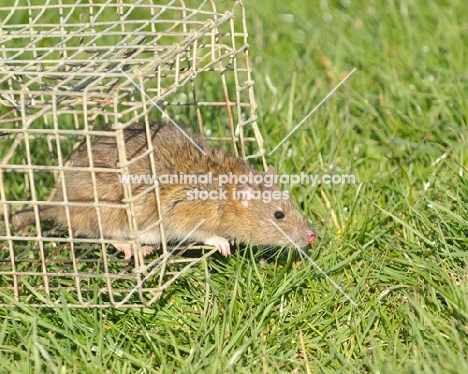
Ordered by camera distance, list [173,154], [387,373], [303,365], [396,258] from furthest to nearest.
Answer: [173,154] < [396,258] < [303,365] < [387,373]

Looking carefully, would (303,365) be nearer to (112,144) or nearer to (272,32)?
(112,144)

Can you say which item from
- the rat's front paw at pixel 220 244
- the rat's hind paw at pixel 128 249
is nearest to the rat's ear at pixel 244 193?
the rat's front paw at pixel 220 244

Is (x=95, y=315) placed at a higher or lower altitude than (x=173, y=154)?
lower

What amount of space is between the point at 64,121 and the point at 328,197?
2229 mm

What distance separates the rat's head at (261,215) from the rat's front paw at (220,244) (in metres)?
0.19

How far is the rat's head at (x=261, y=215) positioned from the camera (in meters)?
4.91

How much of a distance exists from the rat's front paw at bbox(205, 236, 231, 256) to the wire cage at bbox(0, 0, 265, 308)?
0.07 m

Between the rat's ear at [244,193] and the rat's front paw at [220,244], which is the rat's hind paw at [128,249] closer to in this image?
the rat's front paw at [220,244]

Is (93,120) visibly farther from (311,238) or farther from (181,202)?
(311,238)

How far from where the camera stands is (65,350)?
3.97 metres

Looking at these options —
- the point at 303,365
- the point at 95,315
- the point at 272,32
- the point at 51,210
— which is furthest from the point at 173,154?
the point at 272,32

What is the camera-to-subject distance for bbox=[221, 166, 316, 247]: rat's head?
193 inches

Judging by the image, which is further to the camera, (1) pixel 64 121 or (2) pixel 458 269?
(1) pixel 64 121

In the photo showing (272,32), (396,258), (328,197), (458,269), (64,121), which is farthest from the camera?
(272,32)
